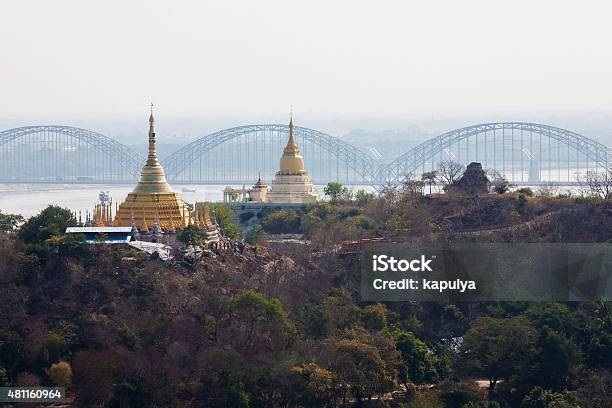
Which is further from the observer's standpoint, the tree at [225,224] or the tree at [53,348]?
the tree at [225,224]

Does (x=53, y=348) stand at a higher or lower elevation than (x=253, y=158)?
lower

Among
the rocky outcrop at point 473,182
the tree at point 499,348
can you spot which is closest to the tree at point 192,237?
the tree at point 499,348

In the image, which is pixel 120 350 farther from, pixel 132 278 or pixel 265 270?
pixel 265 270

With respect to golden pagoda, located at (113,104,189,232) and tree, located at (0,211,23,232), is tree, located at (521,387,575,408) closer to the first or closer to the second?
golden pagoda, located at (113,104,189,232)

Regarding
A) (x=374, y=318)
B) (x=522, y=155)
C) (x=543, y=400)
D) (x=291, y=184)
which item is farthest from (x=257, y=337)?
(x=522, y=155)

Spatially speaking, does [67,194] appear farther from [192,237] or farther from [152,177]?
[192,237]

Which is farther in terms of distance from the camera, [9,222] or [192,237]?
[9,222]

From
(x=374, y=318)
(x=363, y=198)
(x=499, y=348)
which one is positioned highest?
(x=363, y=198)

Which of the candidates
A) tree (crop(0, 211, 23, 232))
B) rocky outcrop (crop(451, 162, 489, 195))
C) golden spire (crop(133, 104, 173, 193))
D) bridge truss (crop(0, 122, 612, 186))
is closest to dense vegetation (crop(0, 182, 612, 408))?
tree (crop(0, 211, 23, 232))

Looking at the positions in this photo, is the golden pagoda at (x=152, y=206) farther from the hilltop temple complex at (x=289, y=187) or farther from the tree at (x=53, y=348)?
the hilltop temple complex at (x=289, y=187)
